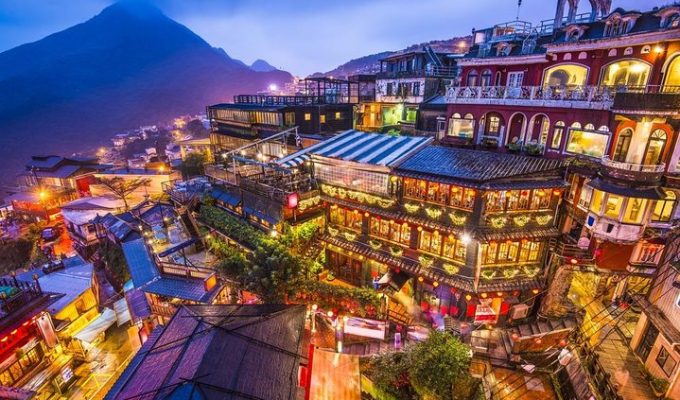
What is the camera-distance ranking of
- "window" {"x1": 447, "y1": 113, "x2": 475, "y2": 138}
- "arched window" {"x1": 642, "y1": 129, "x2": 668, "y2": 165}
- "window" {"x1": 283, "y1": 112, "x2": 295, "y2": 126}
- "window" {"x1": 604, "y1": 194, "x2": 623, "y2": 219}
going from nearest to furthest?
1. "arched window" {"x1": 642, "y1": 129, "x2": 668, "y2": 165}
2. "window" {"x1": 604, "y1": 194, "x2": 623, "y2": 219}
3. "window" {"x1": 447, "y1": 113, "x2": 475, "y2": 138}
4. "window" {"x1": 283, "y1": 112, "x2": 295, "y2": 126}

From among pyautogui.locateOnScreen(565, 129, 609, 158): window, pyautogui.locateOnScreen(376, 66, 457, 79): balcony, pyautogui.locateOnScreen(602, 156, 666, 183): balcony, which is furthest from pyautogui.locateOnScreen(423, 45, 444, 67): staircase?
pyautogui.locateOnScreen(602, 156, 666, 183): balcony

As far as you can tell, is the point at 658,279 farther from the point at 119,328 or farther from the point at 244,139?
the point at 244,139

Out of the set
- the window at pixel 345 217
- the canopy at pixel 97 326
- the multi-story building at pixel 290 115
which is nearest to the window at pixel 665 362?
the window at pixel 345 217

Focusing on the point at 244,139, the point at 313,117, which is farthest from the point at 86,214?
the point at 313,117

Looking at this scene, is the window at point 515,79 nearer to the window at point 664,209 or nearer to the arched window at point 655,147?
the arched window at point 655,147

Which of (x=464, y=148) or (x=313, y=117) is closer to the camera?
(x=464, y=148)

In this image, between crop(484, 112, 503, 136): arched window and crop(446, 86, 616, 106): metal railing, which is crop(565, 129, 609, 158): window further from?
crop(484, 112, 503, 136): arched window
